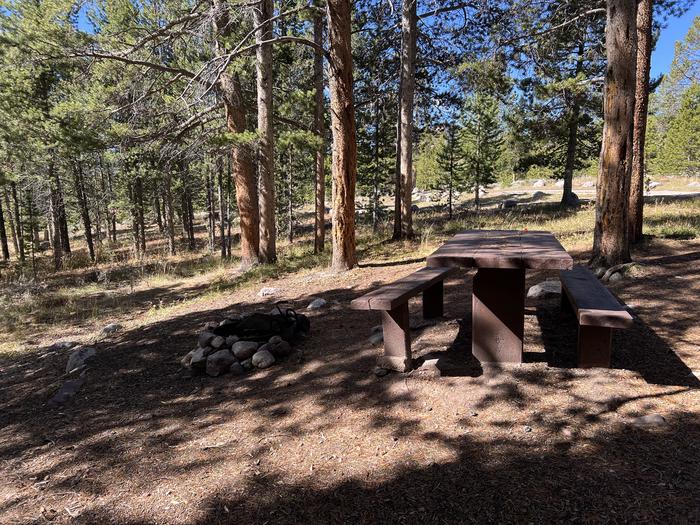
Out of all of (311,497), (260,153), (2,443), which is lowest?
(2,443)

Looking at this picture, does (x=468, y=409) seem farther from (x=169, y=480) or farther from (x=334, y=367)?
(x=169, y=480)

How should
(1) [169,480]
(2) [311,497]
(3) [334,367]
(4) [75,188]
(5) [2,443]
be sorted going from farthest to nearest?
(4) [75,188] < (3) [334,367] < (5) [2,443] < (1) [169,480] < (2) [311,497]

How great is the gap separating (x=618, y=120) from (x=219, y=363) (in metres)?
6.06

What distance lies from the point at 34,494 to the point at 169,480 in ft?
2.96

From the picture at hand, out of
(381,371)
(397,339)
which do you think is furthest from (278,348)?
(397,339)

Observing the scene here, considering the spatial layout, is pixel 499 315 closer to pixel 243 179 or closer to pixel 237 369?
pixel 237 369

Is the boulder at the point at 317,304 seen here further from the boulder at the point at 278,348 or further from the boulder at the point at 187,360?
the boulder at the point at 187,360

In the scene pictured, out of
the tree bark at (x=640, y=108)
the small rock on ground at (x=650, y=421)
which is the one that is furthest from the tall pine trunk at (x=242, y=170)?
the small rock on ground at (x=650, y=421)

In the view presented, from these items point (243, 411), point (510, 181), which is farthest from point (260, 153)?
point (510, 181)

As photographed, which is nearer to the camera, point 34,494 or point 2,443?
point 34,494

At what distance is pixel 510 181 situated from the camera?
57.2 metres

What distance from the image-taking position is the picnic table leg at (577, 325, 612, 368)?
3.42 metres

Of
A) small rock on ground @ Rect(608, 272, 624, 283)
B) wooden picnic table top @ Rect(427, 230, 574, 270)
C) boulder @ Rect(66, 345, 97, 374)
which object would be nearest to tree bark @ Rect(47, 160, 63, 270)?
boulder @ Rect(66, 345, 97, 374)

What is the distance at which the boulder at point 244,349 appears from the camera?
463cm
